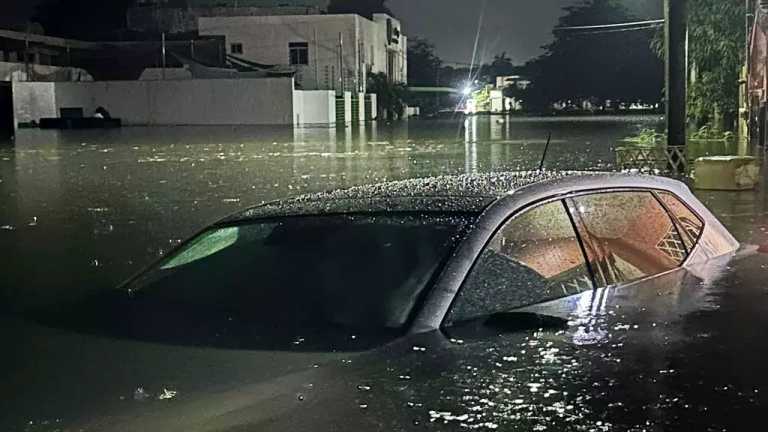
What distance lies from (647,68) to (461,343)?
82.3m

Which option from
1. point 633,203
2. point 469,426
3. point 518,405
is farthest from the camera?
point 633,203

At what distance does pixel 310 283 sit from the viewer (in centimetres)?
505

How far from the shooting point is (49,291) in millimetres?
8430

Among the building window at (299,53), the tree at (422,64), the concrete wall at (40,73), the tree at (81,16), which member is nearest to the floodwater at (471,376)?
the concrete wall at (40,73)

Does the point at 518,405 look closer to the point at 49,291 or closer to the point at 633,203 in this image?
the point at 633,203

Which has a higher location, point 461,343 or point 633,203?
point 633,203

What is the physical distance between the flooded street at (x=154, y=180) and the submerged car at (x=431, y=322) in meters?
3.31

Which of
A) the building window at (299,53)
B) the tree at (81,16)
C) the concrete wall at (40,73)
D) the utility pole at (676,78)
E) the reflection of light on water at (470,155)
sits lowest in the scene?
the reflection of light on water at (470,155)

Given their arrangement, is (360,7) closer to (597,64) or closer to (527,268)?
(597,64)

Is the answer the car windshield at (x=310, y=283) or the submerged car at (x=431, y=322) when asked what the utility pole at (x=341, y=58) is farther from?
the car windshield at (x=310, y=283)

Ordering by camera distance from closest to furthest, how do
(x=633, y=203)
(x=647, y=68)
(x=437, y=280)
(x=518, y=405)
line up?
1. (x=518, y=405)
2. (x=437, y=280)
3. (x=633, y=203)
4. (x=647, y=68)

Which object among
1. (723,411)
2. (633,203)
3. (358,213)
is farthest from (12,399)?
(633,203)

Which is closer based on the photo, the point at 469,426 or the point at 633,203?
the point at 469,426

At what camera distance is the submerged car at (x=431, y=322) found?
13.3 ft
